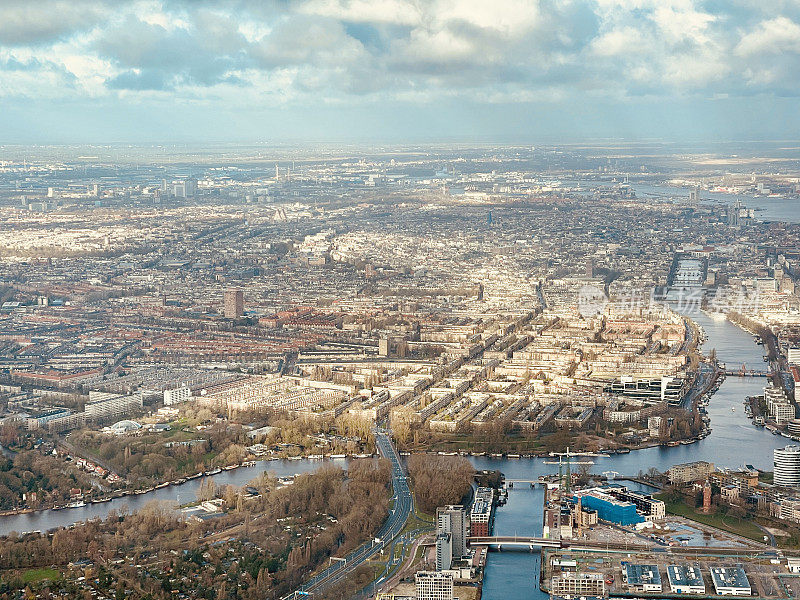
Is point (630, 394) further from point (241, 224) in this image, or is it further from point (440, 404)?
point (241, 224)

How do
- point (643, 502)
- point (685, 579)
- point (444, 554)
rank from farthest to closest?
point (643, 502) → point (444, 554) → point (685, 579)

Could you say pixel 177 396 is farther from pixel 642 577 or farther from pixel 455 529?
pixel 642 577

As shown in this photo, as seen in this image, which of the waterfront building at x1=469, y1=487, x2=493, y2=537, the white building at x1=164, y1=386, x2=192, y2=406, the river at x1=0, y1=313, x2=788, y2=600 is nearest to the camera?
the river at x1=0, y1=313, x2=788, y2=600

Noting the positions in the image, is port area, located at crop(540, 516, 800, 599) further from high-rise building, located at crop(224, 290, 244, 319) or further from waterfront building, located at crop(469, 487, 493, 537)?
high-rise building, located at crop(224, 290, 244, 319)

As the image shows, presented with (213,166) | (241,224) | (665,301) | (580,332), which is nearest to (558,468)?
(580,332)

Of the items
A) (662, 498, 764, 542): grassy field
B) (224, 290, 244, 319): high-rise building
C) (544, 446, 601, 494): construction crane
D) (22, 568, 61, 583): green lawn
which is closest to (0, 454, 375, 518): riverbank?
(22, 568, 61, 583): green lawn

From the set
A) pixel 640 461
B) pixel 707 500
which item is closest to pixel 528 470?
pixel 640 461
